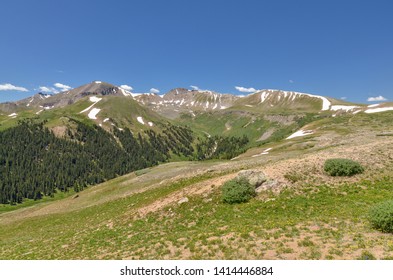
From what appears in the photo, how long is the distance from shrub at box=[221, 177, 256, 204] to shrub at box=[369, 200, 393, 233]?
1273 cm

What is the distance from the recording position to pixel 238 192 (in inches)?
1141

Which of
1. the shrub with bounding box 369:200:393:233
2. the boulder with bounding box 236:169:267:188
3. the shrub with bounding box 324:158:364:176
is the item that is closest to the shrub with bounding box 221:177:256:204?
the boulder with bounding box 236:169:267:188

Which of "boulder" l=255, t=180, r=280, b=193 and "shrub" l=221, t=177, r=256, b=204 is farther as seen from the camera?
"boulder" l=255, t=180, r=280, b=193

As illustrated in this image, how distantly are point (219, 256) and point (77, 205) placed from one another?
166 ft

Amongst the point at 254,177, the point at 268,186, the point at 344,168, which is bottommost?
the point at 268,186

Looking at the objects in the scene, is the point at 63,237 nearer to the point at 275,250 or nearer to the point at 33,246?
the point at 33,246

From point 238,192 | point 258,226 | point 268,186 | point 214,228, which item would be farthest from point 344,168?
point 214,228

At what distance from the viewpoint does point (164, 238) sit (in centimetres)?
2273

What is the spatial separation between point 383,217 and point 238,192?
14274mm

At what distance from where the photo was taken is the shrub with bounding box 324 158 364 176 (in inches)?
1212

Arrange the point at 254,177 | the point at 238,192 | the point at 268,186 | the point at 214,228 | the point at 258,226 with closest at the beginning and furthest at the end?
the point at 258,226
the point at 214,228
the point at 238,192
the point at 268,186
the point at 254,177

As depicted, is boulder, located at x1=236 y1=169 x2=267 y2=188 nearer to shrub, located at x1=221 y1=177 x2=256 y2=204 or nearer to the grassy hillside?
shrub, located at x1=221 y1=177 x2=256 y2=204

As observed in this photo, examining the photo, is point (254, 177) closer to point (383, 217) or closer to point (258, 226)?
point (258, 226)
